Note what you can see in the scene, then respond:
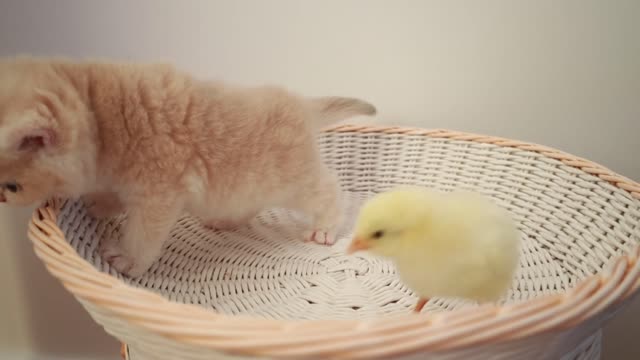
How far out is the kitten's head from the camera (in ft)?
2.46

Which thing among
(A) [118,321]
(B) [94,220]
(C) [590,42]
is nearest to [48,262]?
(A) [118,321]

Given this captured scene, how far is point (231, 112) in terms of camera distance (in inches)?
Result: 38.1

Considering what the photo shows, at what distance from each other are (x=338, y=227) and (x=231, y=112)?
0.45 meters

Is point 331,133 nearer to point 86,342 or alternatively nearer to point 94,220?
point 94,220

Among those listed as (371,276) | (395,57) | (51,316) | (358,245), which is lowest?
(51,316)

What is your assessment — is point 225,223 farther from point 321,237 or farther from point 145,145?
point 145,145

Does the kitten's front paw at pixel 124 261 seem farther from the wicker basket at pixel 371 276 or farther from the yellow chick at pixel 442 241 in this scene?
the yellow chick at pixel 442 241

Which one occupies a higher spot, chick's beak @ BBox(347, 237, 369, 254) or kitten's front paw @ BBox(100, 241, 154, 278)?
chick's beak @ BBox(347, 237, 369, 254)

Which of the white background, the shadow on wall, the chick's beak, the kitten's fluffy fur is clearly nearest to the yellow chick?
the chick's beak

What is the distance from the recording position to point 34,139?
0.77 metres

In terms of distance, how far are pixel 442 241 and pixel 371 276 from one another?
483 millimetres

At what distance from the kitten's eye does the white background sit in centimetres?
67

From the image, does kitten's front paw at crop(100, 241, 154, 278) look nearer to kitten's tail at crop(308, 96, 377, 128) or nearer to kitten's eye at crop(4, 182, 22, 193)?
kitten's eye at crop(4, 182, 22, 193)

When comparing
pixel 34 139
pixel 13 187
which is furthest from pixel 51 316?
pixel 34 139
